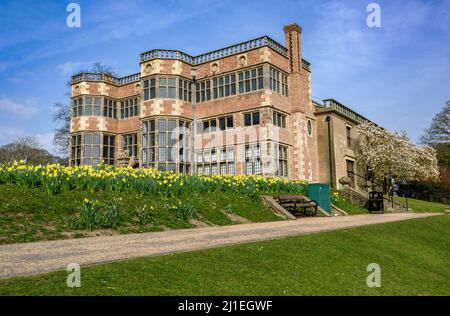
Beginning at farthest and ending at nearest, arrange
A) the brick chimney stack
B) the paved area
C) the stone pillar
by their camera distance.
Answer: the brick chimney stack, the stone pillar, the paved area

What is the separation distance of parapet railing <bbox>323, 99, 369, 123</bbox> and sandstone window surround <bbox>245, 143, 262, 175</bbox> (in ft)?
28.9

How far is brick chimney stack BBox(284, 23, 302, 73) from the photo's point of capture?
28.6m

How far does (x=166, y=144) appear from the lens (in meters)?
27.5

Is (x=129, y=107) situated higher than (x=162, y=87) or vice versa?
(x=162, y=87)

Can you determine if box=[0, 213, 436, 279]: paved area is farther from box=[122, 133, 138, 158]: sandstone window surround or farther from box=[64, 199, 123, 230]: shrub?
box=[122, 133, 138, 158]: sandstone window surround

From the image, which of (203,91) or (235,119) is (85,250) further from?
(203,91)

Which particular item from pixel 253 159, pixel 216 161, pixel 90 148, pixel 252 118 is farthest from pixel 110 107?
pixel 253 159

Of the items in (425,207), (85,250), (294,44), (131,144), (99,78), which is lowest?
(425,207)

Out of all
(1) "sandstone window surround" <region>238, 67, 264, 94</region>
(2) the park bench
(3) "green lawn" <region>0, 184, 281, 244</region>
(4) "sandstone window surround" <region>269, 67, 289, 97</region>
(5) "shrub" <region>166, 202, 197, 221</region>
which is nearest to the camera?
(3) "green lawn" <region>0, 184, 281, 244</region>

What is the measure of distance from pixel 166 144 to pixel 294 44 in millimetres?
12511

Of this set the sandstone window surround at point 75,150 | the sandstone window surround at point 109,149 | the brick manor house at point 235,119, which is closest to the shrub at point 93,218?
the brick manor house at point 235,119

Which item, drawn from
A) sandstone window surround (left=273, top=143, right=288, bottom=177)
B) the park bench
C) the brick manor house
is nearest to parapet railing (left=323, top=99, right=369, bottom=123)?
the brick manor house
